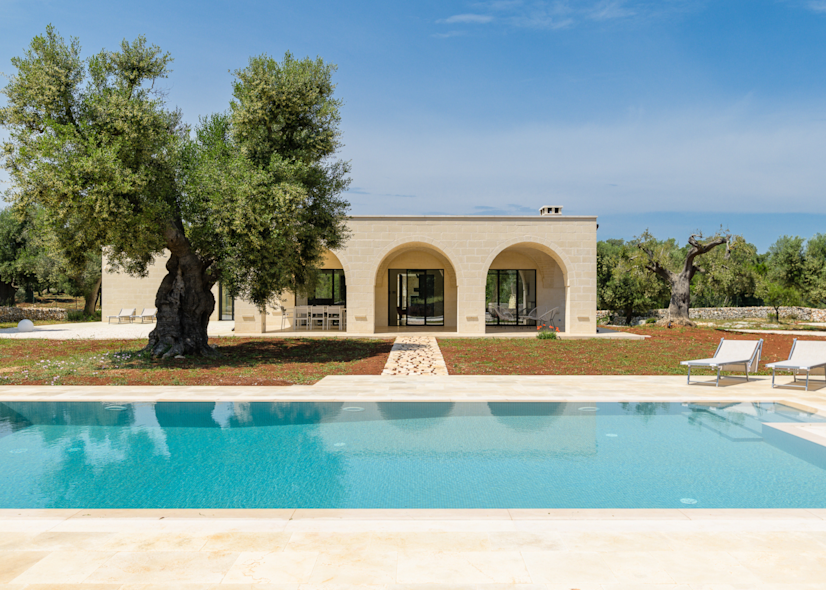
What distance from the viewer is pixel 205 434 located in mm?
6109

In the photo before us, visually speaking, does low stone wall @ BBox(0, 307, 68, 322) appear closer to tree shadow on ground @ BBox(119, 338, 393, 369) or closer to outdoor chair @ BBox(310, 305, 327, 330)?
outdoor chair @ BBox(310, 305, 327, 330)

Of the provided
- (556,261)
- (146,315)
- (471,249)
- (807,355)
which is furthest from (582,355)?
(146,315)

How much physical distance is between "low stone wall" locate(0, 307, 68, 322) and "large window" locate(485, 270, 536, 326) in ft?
72.5

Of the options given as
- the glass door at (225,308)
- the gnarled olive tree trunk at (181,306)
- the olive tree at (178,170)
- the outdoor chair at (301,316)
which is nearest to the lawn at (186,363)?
the gnarled olive tree trunk at (181,306)

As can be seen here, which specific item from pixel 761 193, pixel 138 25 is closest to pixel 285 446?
pixel 138 25

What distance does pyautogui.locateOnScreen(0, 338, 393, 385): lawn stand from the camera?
9.12 m

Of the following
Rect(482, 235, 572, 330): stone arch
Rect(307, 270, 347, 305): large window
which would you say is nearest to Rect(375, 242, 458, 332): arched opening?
Rect(307, 270, 347, 305): large window

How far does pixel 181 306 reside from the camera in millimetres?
12172

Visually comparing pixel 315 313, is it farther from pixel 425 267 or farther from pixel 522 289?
pixel 522 289

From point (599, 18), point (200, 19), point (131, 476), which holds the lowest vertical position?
point (131, 476)

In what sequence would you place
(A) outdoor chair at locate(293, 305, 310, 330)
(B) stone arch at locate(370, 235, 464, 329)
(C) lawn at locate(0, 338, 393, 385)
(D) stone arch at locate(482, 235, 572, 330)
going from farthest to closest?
(B) stone arch at locate(370, 235, 464, 329)
(A) outdoor chair at locate(293, 305, 310, 330)
(D) stone arch at locate(482, 235, 572, 330)
(C) lawn at locate(0, 338, 393, 385)

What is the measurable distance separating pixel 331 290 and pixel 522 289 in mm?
8701
